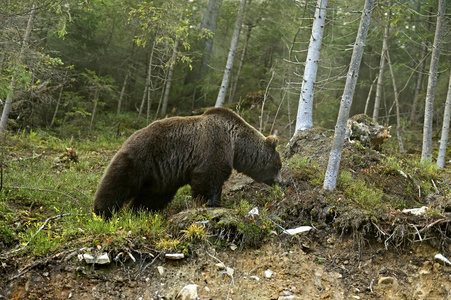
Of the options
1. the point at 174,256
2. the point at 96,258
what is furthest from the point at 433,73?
the point at 96,258

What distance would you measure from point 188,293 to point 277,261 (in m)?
1.22

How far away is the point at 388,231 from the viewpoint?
167 inches

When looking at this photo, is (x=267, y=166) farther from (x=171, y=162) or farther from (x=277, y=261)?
(x=277, y=261)

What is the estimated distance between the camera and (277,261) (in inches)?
162

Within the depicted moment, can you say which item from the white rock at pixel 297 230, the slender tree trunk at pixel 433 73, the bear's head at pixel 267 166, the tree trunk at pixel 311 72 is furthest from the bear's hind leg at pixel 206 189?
the slender tree trunk at pixel 433 73

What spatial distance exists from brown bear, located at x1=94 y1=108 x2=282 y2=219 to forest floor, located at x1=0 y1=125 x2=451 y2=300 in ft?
2.80

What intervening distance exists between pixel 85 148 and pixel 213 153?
7070 millimetres

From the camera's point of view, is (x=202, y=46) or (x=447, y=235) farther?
(x=202, y=46)

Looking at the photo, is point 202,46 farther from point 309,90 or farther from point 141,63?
point 309,90

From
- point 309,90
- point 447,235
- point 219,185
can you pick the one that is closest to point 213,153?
point 219,185

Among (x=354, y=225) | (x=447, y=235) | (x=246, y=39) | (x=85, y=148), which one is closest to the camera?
(x=447, y=235)

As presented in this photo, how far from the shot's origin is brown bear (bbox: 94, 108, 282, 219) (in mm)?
5129

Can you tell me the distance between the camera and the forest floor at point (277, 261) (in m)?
3.59

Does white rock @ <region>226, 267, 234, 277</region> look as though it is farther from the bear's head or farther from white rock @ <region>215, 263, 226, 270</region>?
the bear's head
